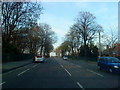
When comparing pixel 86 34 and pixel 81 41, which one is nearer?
pixel 86 34

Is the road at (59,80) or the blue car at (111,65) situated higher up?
the blue car at (111,65)

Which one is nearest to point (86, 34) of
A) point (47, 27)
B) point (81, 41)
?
point (81, 41)

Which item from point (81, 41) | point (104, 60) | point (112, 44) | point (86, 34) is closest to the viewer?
point (104, 60)

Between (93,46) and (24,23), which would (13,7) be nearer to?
(24,23)

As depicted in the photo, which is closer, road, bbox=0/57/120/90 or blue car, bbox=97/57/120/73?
road, bbox=0/57/120/90

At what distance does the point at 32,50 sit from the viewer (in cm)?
8006

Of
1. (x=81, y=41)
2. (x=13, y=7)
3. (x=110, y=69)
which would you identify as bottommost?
(x=110, y=69)

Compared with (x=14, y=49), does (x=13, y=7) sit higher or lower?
higher

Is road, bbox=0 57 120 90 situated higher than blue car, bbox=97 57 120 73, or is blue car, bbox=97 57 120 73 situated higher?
blue car, bbox=97 57 120 73

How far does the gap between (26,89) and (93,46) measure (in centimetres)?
7434

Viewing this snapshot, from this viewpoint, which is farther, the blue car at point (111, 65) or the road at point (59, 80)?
the blue car at point (111, 65)

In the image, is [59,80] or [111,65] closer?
[59,80]

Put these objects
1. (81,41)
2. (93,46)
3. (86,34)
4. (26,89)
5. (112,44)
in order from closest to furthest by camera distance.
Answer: (26,89)
(112,44)
(86,34)
(81,41)
(93,46)

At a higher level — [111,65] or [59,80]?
[111,65]
